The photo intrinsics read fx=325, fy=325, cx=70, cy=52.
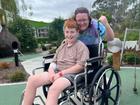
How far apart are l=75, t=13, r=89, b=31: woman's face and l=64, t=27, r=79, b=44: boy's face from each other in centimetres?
24

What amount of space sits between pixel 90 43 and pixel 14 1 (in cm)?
1652

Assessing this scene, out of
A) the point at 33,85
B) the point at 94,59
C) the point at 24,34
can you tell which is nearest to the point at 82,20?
the point at 94,59

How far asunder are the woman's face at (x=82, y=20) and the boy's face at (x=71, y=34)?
0.24 metres

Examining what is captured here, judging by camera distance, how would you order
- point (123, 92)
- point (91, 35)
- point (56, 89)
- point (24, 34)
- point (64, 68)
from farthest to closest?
point (24, 34), point (123, 92), point (91, 35), point (64, 68), point (56, 89)

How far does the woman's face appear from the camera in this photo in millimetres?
4191

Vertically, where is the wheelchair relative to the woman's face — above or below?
below

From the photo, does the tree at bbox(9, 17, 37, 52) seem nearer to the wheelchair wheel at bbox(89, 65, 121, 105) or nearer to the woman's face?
the wheelchair wheel at bbox(89, 65, 121, 105)

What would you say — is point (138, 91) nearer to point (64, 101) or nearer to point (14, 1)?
point (64, 101)

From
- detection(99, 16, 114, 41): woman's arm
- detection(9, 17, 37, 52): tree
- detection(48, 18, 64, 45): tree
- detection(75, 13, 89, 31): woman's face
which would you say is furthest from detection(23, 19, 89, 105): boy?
detection(48, 18, 64, 45): tree

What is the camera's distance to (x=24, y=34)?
20828mm

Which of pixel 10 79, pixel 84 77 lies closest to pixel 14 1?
pixel 10 79

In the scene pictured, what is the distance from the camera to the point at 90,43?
4340mm

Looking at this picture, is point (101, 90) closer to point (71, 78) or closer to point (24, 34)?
point (71, 78)

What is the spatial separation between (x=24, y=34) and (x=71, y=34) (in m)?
17.1
